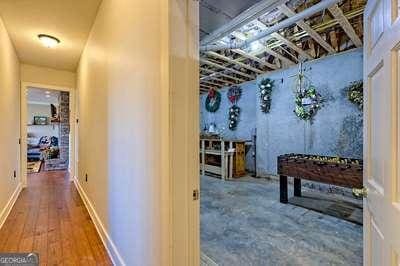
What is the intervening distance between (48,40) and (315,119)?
4974mm

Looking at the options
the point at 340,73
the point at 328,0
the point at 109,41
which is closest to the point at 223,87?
the point at 340,73

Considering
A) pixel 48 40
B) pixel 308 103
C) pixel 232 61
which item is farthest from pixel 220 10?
pixel 308 103

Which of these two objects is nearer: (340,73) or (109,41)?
(109,41)

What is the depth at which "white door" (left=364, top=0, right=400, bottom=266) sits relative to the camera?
84cm

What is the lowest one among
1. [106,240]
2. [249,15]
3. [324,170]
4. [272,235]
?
[272,235]

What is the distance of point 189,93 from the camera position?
1212 millimetres

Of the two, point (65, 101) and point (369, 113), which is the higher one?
point (65, 101)

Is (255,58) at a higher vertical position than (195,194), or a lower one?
higher

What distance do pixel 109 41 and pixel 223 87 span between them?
5.60 metres

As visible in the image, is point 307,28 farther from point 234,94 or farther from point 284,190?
point 234,94

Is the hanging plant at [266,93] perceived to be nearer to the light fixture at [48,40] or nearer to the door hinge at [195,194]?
the light fixture at [48,40]

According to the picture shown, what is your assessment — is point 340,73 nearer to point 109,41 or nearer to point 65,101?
A: point 109,41

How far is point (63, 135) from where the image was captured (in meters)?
6.93

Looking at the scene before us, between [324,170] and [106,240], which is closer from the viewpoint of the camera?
[106,240]
